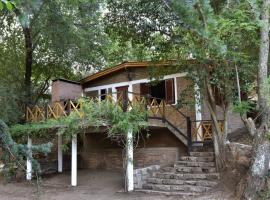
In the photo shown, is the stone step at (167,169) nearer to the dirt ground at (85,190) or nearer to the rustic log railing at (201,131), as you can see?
the dirt ground at (85,190)

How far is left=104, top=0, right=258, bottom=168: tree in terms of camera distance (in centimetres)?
→ 1061

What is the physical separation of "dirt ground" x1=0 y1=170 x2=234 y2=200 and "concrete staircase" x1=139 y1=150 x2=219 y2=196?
44 centimetres

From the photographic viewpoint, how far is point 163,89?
1630 centimetres

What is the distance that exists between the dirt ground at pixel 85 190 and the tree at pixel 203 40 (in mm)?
2529

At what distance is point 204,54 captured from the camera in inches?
445

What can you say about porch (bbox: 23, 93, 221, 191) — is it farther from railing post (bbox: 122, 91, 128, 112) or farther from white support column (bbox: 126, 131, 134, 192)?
white support column (bbox: 126, 131, 134, 192)

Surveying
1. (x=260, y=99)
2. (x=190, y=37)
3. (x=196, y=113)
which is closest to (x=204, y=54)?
(x=190, y=37)

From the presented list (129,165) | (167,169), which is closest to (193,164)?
(167,169)

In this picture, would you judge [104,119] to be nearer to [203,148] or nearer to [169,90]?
[203,148]

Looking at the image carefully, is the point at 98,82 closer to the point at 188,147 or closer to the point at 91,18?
the point at 91,18

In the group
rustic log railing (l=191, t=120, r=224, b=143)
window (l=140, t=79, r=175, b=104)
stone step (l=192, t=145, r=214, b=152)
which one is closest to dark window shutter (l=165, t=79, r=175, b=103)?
window (l=140, t=79, r=175, b=104)

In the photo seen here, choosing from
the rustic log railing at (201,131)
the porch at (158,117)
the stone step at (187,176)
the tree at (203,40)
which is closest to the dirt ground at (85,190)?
the porch at (158,117)

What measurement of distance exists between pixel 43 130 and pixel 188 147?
5.71 metres

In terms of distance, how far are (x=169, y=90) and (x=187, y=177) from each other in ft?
16.9
